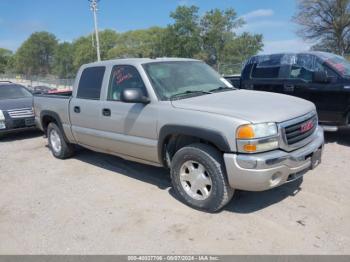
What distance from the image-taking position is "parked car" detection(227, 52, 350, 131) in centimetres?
660

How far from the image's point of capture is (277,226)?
3.73 metres

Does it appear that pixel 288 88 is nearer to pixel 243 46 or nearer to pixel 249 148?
pixel 249 148

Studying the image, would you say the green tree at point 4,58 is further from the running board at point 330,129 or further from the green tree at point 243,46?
the running board at point 330,129

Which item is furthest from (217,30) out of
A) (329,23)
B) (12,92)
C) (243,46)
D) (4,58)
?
(4,58)

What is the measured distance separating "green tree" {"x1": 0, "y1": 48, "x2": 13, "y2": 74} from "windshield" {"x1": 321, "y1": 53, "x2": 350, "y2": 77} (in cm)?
13051

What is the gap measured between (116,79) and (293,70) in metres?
3.94

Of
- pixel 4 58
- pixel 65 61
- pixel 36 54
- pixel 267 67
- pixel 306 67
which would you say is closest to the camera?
pixel 306 67

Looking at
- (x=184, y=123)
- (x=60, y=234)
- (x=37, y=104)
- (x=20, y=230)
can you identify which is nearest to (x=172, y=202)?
(x=184, y=123)

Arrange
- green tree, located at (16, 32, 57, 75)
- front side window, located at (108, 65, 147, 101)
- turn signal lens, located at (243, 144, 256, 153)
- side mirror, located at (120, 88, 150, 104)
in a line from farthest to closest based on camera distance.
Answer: green tree, located at (16, 32, 57, 75) < front side window, located at (108, 65, 147, 101) < side mirror, located at (120, 88, 150, 104) < turn signal lens, located at (243, 144, 256, 153)

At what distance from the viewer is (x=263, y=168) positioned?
3.59m

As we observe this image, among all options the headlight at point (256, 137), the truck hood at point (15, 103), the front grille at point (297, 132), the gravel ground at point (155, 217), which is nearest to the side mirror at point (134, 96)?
the gravel ground at point (155, 217)

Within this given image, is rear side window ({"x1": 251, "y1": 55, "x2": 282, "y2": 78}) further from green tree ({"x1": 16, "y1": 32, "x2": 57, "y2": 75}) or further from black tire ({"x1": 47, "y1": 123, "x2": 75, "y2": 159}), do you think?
green tree ({"x1": 16, "y1": 32, "x2": 57, "y2": 75})

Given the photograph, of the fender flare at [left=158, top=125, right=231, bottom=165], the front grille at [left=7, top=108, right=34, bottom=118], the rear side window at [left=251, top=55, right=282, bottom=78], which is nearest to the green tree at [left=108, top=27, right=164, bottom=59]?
the front grille at [left=7, top=108, right=34, bottom=118]

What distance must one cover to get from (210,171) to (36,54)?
428ft
